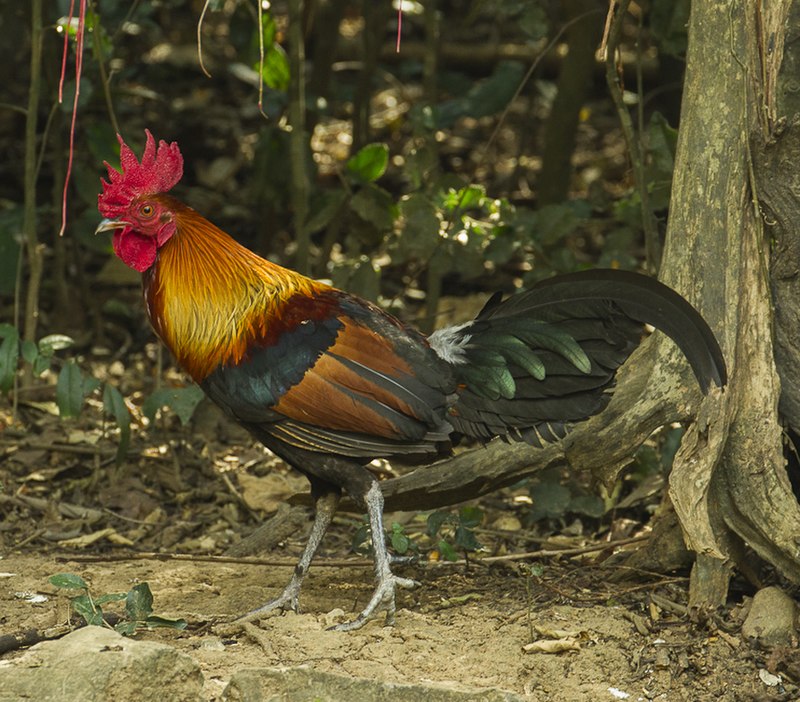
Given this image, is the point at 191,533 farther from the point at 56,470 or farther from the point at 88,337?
the point at 88,337

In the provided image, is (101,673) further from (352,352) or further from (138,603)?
(352,352)

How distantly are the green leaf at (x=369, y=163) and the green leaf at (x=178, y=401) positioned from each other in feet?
5.70

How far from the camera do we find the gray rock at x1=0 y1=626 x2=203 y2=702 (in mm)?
3350

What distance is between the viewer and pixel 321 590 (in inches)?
205

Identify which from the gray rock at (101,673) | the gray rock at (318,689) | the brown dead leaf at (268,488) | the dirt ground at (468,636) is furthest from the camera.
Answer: the brown dead leaf at (268,488)

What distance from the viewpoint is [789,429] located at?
488 cm

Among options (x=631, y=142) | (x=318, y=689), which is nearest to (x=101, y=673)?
(x=318, y=689)

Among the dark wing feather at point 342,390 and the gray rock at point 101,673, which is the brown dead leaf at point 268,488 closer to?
the dark wing feather at point 342,390

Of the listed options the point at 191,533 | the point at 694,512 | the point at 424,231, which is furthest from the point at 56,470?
the point at 694,512

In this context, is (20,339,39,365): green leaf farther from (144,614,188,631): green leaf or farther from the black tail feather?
the black tail feather

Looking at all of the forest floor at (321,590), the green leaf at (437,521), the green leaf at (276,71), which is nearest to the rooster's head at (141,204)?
the forest floor at (321,590)

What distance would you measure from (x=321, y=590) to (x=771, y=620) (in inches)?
73.9

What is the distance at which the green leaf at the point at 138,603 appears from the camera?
433 cm

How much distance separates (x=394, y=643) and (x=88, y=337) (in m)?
4.54
